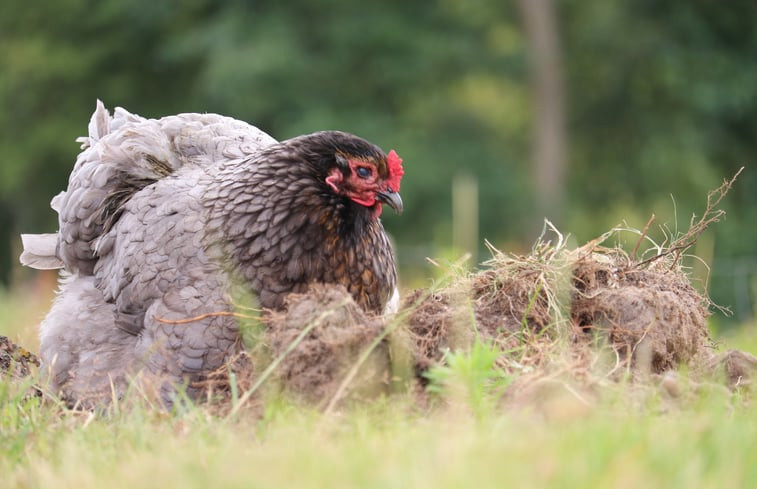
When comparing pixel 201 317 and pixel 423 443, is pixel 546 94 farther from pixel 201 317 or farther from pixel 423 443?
pixel 423 443

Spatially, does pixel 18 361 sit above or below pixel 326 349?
below

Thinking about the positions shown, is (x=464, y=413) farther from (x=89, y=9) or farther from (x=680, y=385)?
(x=89, y=9)

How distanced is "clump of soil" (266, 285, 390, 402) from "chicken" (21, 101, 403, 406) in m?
0.51

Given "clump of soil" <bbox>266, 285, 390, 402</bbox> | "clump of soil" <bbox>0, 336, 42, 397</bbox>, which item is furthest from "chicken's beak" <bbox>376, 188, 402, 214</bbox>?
"clump of soil" <bbox>0, 336, 42, 397</bbox>

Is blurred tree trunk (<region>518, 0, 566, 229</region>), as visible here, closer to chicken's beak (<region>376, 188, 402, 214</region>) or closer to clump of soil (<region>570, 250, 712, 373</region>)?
clump of soil (<region>570, 250, 712, 373</region>)

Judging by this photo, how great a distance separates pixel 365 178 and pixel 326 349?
1.13 meters

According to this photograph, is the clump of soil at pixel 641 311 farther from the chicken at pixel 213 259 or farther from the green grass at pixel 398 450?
the chicken at pixel 213 259

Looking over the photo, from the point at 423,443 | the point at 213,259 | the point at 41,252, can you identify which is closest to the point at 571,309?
the point at 213,259

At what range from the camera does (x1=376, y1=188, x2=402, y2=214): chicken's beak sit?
174 inches

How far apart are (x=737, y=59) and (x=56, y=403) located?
18.1m

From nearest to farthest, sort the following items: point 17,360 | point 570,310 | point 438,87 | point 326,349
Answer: point 326,349 < point 570,310 < point 17,360 < point 438,87

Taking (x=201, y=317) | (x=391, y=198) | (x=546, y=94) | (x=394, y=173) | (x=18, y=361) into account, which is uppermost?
(x=546, y=94)

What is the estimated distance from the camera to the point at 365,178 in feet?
14.6

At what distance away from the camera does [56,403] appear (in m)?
4.04
